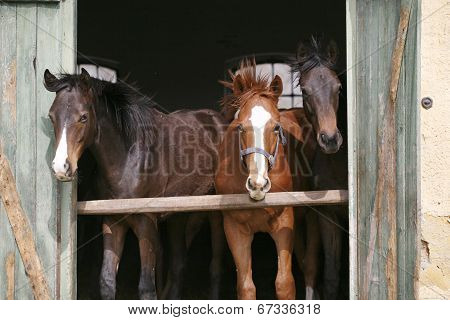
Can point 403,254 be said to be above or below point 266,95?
below

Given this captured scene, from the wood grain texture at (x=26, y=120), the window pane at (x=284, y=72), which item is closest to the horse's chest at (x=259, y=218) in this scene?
the wood grain texture at (x=26, y=120)

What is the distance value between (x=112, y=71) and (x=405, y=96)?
6751mm

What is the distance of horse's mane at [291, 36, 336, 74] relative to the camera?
24.5ft

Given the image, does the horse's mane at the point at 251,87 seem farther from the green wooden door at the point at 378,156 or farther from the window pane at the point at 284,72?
the window pane at the point at 284,72

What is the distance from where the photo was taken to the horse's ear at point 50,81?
21.8ft

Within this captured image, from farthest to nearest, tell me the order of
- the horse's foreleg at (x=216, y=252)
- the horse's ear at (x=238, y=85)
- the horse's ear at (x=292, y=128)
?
the horse's foreleg at (x=216, y=252) < the horse's ear at (x=292, y=128) < the horse's ear at (x=238, y=85)

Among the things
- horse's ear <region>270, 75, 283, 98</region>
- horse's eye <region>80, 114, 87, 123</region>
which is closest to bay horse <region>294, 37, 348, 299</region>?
horse's ear <region>270, 75, 283, 98</region>

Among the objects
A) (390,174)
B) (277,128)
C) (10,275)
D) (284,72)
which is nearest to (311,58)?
(277,128)

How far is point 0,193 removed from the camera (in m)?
6.70

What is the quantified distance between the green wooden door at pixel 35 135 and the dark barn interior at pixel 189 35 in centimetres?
538

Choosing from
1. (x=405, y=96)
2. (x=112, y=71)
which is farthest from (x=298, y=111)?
(x=112, y=71)

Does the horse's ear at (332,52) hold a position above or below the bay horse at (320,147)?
above

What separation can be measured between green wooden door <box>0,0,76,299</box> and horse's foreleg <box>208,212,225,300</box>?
1855mm
